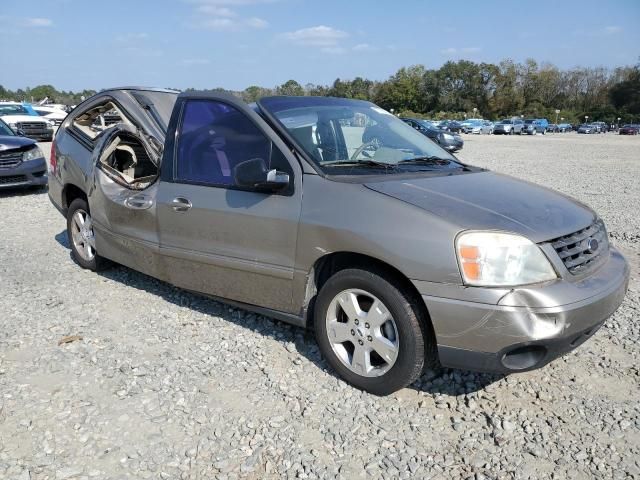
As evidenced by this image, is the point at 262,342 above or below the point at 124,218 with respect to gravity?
below

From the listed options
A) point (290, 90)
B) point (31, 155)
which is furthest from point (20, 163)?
point (290, 90)

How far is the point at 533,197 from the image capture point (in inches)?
134

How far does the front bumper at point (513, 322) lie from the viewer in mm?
2670

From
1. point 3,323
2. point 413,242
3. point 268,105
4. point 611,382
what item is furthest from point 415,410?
point 3,323

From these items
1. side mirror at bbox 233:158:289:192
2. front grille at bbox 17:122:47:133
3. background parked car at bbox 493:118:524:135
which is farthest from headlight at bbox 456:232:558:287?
background parked car at bbox 493:118:524:135

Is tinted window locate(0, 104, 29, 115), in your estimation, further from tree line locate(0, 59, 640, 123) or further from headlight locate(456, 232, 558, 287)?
tree line locate(0, 59, 640, 123)

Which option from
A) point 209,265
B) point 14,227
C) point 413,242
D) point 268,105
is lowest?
point 14,227

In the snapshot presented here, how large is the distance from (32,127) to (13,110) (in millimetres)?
3313

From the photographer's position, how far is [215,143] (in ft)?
12.8

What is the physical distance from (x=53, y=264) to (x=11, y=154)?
5.30 metres

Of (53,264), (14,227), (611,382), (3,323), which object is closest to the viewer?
(611,382)

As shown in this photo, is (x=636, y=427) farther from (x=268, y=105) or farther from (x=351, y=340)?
(x=268, y=105)

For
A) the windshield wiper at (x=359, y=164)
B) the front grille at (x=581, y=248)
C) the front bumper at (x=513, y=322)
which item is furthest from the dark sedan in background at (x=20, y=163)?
the front grille at (x=581, y=248)

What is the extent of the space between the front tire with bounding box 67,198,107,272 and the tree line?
92.3 metres
